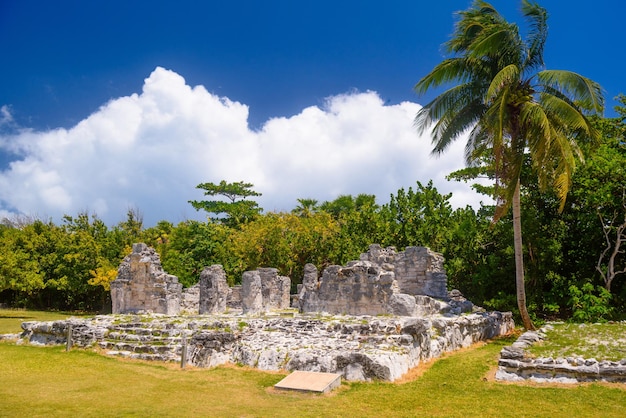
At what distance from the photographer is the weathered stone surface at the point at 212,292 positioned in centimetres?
1847

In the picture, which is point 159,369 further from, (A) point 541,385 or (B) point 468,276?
(B) point 468,276

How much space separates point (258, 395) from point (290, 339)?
3.25 meters

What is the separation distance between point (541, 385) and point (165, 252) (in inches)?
1021

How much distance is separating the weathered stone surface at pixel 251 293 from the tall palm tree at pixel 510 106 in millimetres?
7974

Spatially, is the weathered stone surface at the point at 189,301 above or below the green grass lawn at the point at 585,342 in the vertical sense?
above

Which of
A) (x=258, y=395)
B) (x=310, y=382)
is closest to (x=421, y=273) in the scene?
(x=310, y=382)

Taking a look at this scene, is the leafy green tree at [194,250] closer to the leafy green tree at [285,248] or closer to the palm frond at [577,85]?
the leafy green tree at [285,248]

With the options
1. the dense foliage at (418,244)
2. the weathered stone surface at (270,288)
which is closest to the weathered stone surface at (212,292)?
the weathered stone surface at (270,288)

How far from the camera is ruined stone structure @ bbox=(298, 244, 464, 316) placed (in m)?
14.9

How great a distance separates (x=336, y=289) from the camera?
1566 cm

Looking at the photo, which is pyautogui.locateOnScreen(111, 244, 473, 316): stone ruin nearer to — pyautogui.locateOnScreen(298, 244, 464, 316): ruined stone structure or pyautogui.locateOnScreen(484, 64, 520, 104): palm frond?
pyautogui.locateOnScreen(298, 244, 464, 316): ruined stone structure

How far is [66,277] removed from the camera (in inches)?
1169

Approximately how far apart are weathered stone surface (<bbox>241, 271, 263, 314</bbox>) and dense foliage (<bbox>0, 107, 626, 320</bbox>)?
344 inches

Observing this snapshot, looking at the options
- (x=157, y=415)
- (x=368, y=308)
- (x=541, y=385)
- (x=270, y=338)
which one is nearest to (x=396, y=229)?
(x=368, y=308)
